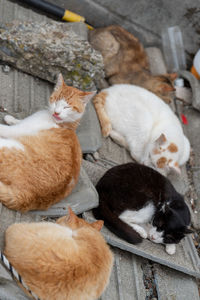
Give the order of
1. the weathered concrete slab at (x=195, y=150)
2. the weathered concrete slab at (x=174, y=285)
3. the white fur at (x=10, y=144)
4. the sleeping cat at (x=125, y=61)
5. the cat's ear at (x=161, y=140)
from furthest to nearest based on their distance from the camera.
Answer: the sleeping cat at (x=125, y=61), the weathered concrete slab at (x=195, y=150), the cat's ear at (x=161, y=140), the weathered concrete slab at (x=174, y=285), the white fur at (x=10, y=144)

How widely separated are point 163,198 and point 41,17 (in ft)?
10.4

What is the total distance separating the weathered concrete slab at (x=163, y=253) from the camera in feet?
10.1

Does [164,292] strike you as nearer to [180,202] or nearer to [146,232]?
[146,232]

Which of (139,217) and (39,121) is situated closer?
(39,121)

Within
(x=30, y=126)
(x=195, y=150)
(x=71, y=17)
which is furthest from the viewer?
(x=195, y=150)

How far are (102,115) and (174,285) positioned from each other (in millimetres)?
2179

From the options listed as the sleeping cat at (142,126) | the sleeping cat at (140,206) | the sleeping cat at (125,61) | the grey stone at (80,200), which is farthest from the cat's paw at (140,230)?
the sleeping cat at (125,61)

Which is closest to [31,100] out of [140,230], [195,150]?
[140,230]

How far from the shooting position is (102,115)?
4.28 metres

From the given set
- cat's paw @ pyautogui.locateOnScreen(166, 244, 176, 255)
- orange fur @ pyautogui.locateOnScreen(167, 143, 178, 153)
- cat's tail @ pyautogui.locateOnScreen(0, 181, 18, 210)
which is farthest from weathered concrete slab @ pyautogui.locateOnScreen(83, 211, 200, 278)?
orange fur @ pyautogui.locateOnScreen(167, 143, 178, 153)

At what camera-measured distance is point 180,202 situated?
3.55m

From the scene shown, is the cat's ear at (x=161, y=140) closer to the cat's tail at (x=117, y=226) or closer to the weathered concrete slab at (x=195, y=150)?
the weathered concrete slab at (x=195, y=150)

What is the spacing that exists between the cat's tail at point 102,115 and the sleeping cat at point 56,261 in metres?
2.03

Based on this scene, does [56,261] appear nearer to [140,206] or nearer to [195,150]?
[140,206]
